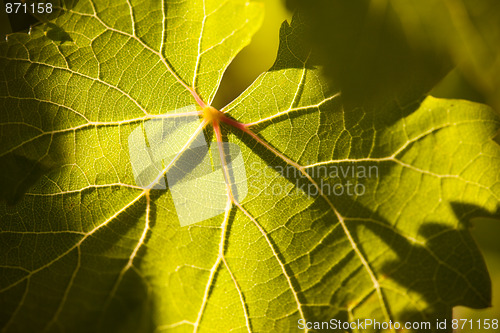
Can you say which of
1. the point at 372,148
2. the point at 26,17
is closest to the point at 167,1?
the point at 26,17

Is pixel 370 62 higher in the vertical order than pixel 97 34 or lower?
lower

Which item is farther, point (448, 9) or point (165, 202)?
point (165, 202)

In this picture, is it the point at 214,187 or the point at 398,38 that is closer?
the point at 398,38

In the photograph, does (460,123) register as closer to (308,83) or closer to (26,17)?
(308,83)

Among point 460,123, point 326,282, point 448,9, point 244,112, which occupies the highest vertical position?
point 448,9

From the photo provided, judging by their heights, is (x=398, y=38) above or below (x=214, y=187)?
above

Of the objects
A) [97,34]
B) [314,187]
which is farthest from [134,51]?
[314,187]
